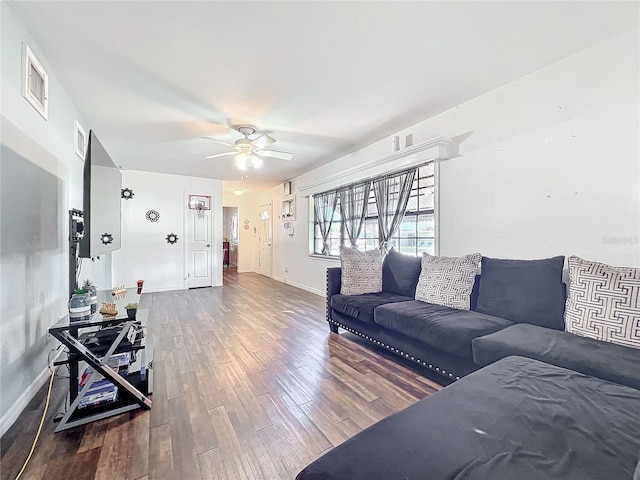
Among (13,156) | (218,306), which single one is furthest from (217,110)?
(218,306)

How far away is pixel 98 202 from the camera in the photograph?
196cm

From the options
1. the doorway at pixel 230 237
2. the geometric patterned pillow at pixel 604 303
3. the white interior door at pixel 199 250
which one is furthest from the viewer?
the doorway at pixel 230 237

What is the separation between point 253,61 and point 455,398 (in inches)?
100

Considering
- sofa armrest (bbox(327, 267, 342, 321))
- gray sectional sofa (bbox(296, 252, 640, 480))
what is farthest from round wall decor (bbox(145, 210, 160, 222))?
gray sectional sofa (bbox(296, 252, 640, 480))

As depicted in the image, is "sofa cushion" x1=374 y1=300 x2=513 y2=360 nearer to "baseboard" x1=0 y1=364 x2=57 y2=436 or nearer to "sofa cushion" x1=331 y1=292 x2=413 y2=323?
"sofa cushion" x1=331 y1=292 x2=413 y2=323

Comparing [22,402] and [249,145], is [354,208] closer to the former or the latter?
[249,145]

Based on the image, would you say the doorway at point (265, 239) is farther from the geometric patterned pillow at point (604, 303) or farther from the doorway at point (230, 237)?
the geometric patterned pillow at point (604, 303)

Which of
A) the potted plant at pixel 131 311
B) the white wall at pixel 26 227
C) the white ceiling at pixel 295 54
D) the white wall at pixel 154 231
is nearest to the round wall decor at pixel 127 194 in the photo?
the white wall at pixel 154 231

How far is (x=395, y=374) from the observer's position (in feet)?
7.45

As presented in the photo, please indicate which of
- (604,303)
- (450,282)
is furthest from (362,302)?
(604,303)

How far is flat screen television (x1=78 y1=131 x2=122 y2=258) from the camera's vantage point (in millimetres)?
1817

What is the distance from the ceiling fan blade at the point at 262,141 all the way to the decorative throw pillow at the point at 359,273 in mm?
1550

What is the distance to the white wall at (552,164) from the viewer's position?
196 cm

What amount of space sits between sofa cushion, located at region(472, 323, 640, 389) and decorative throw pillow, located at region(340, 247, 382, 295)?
4.85 ft
